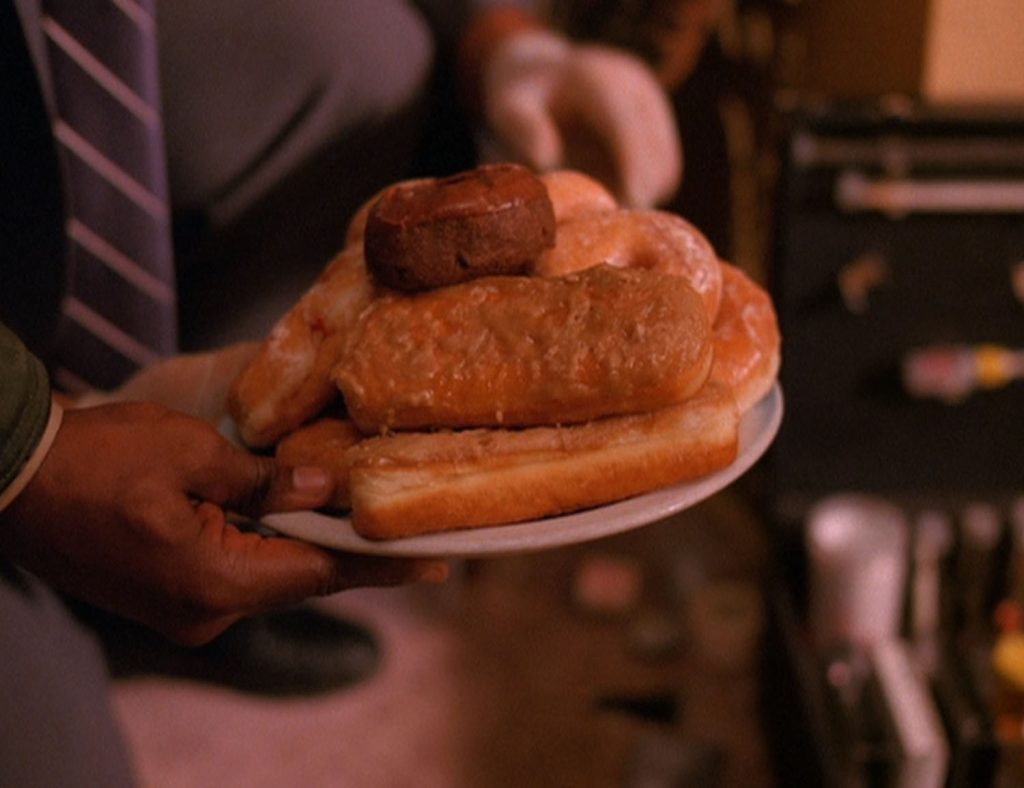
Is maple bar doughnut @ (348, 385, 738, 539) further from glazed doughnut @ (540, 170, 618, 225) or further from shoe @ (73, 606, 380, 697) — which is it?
shoe @ (73, 606, 380, 697)

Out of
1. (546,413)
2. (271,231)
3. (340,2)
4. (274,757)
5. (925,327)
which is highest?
(340,2)

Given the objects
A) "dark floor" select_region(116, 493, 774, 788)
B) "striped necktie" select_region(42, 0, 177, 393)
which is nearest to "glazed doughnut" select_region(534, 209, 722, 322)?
"striped necktie" select_region(42, 0, 177, 393)

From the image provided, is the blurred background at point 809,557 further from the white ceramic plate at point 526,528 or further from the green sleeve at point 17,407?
the green sleeve at point 17,407

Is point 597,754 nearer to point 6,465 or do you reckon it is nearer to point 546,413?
point 546,413

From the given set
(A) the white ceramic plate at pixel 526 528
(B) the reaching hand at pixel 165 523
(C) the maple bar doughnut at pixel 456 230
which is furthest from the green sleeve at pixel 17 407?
(C) the maple bar doughnut at pixel 456 230

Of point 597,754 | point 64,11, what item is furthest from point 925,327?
point 64,11
